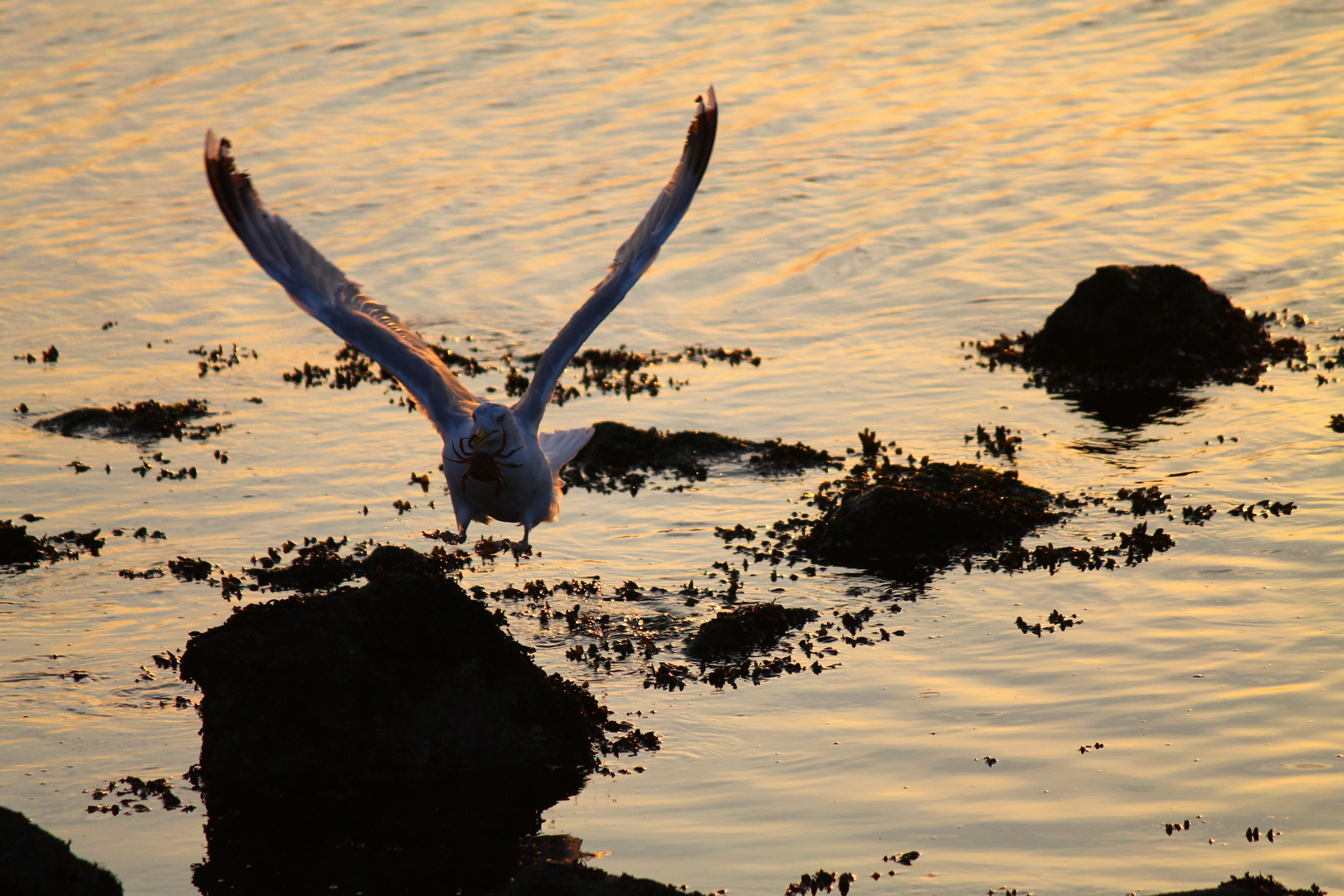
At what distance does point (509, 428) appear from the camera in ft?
35.7

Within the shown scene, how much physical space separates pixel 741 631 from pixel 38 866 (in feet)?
18.0

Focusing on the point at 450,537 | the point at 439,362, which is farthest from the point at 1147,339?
the point at 450,537

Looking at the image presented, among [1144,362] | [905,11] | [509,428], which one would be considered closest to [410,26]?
[905,11]

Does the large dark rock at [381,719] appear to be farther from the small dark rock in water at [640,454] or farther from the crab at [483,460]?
the small dark rock in water at [640,454]

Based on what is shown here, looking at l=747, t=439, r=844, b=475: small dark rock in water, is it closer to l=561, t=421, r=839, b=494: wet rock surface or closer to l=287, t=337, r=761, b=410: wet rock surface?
l=561, t=421, r=839, b=494: wet rock surface

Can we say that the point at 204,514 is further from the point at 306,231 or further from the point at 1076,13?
the point at 1076,13

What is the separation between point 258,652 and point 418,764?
1334 millimetres

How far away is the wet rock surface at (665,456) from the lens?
15.1 metres

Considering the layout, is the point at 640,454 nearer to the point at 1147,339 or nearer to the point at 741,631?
the point at 741,631

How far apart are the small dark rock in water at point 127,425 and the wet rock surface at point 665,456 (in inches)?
193

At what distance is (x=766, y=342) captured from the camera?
20.0 meters

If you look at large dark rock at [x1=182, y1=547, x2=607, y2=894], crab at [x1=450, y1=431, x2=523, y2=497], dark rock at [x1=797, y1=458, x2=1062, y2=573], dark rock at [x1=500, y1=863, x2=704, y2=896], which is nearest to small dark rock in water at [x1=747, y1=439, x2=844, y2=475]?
dark rock at [x1=797, y1=458, x2=1062, y2=573]

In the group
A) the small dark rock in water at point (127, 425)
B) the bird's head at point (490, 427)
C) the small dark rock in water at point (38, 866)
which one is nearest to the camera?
the small dark rock in water at point (38, 866)

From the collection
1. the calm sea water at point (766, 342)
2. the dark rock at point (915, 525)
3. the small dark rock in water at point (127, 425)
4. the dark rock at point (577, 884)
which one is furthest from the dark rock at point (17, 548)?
the dark rock at point (577, 884)
